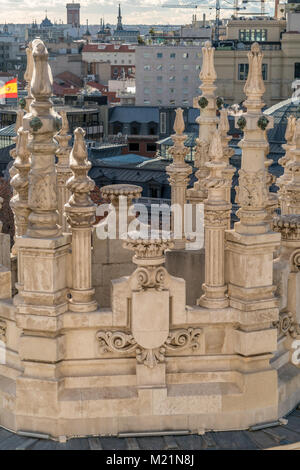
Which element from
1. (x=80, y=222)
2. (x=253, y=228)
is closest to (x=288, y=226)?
(x=253, y=228)

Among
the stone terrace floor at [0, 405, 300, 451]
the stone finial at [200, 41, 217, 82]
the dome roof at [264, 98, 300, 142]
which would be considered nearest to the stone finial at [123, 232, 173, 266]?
the stone terrace floor at [0, 405, 300, 451]

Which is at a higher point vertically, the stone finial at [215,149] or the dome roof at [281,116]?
the stone finial at [215,149]

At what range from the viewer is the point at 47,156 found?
60.2 ft

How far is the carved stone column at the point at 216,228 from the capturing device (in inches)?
738

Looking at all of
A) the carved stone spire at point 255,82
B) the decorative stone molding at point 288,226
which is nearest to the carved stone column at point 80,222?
the carved stone spire at point 255,82

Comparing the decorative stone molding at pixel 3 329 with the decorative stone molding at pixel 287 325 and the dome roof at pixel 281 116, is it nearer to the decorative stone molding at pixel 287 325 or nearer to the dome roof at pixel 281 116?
the decorative stone molding at pixel 287 325

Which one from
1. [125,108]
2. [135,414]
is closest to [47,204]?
[135,414]

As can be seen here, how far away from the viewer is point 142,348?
61.5 feet

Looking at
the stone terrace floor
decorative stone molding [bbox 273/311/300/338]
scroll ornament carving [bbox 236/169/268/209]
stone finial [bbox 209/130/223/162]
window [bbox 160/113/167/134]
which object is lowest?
window [bbox 160/113/167/134]

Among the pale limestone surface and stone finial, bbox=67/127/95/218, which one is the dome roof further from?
stone finial, bbox=67/127/95/218

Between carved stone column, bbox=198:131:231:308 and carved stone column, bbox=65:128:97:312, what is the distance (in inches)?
94.4

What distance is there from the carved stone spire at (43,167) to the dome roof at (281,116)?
86.3 meters

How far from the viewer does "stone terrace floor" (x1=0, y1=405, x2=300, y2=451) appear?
18.3m

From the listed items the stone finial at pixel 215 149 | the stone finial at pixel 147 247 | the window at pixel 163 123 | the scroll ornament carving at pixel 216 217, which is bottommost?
the window at pixel 163 123
